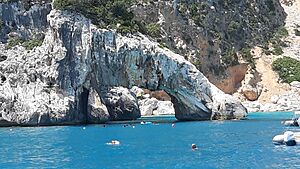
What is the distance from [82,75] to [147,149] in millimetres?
29050

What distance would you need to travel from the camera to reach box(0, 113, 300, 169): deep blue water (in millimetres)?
31656

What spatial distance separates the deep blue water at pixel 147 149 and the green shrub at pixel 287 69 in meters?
55.1

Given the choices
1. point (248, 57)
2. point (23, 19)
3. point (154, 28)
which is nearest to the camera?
point (23, 19)

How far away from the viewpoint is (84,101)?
231 ft

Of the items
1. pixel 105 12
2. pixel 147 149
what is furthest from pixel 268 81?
pixel 147 149

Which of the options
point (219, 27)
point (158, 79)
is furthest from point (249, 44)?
point (158, 79)

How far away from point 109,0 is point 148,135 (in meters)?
29.1

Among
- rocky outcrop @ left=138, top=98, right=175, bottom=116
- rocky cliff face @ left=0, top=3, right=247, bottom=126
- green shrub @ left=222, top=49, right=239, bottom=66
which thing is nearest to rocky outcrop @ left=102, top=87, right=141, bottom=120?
rocky cliff face @ left=0, top=3, right=247, bottom=126

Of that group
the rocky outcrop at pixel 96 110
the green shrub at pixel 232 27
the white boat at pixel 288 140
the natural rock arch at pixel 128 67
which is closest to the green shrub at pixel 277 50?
the green shrub at pixel 232 27

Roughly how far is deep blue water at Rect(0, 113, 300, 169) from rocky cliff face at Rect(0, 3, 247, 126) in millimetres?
9575

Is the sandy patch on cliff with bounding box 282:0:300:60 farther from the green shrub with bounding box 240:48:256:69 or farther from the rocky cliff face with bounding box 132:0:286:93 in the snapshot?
the green shrub with bounding box 240:48:256:69

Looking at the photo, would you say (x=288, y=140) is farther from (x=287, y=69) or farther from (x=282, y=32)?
(x=282, y=32)

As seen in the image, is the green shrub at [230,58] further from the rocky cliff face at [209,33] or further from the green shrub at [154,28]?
the green shrub at [154,28]

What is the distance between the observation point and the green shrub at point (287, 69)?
10816cm
